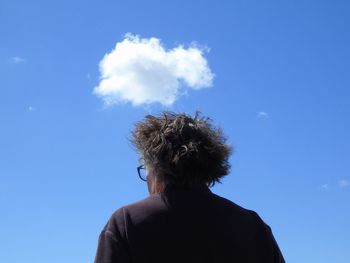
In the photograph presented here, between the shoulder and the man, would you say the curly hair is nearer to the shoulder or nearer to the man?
the man

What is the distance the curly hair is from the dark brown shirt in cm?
11

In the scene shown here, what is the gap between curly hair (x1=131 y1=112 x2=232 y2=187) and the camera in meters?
3.94

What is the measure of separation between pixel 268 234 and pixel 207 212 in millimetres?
471

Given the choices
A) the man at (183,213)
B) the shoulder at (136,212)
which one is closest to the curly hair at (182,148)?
the man at (183,213)

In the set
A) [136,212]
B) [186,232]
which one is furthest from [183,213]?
[136,212]

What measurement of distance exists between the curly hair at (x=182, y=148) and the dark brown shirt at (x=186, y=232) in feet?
0.37

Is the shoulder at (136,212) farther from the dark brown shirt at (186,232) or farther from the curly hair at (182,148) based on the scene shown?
the curly hair at (182,148)

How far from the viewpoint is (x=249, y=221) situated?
3.91m

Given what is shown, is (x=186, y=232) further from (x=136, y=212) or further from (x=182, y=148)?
(x=182, y=148)

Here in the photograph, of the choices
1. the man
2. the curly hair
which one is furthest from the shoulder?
the curly hair

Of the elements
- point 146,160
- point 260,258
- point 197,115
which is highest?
point 197,115

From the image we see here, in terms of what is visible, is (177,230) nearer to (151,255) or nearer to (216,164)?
(151,255)

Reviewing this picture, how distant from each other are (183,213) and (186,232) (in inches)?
5.1

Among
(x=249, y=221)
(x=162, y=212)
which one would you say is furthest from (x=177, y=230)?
(x=249, y=221)
